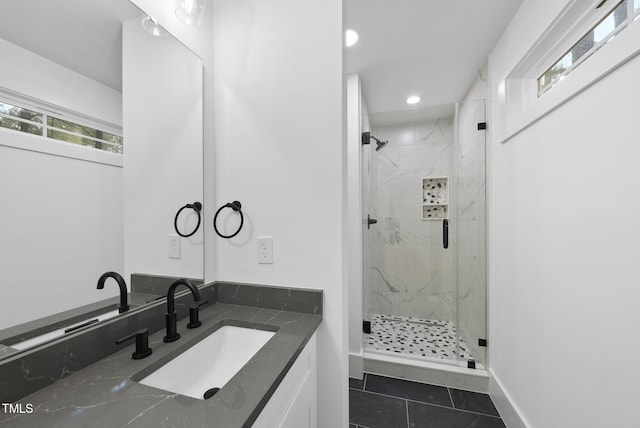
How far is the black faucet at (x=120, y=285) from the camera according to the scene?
0.83 meters

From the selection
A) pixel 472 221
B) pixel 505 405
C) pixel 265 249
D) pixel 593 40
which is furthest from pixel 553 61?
pixel 505 405

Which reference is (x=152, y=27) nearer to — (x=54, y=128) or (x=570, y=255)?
(x=54, y=128)

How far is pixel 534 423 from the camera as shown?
4.41 ft

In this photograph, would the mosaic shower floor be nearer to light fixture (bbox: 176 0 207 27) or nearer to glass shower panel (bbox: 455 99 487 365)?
glass shower panel (bbox: 455 99 487 365)

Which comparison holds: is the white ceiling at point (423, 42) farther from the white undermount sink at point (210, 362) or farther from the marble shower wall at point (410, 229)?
the white undermount sink at point (210, 362)

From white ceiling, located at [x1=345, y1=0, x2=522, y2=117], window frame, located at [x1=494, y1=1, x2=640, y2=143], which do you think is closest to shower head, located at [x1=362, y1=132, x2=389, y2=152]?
white ceiling, located at [x1=345, y1=0, x2=522, y2=117]

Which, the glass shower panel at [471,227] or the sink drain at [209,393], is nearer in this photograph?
the sink drain at [209,393]

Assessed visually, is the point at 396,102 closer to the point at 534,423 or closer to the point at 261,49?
the point at 261,49

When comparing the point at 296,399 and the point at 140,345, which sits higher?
the point at 140,345

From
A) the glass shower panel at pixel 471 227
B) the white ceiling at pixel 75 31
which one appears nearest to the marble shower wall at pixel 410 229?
the glass shower panel at pixel 471 227

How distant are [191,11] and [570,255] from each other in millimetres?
2095

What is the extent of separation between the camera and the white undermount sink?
2.66ft

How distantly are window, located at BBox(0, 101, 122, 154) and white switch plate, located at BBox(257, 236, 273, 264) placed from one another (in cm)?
68

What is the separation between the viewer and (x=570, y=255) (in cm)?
109
